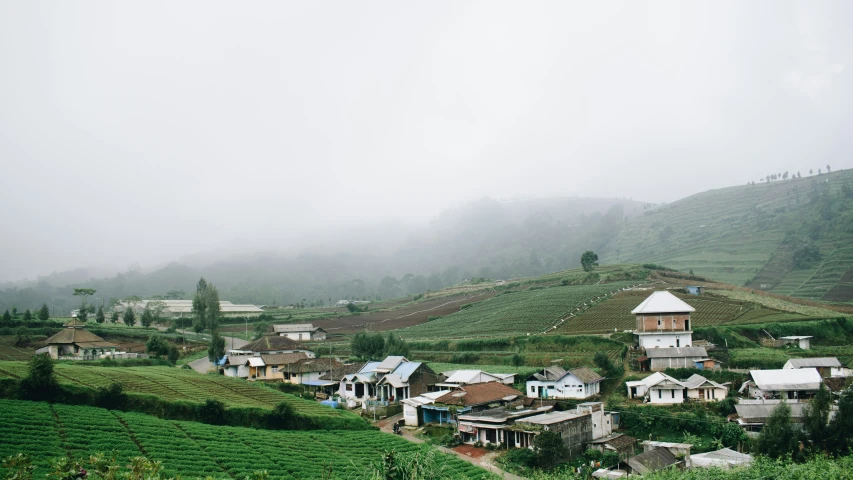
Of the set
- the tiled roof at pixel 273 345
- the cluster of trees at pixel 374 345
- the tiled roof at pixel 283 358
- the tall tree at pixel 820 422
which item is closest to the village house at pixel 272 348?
the tiled roof at pixel 273 345

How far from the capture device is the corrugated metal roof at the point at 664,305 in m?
45.5

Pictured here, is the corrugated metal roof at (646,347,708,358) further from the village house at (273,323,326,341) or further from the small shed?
the village house at (273,323,326,341)

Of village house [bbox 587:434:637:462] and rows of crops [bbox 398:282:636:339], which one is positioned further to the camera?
rows of crops [bbox 398:282:636:339]

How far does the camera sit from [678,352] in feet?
134

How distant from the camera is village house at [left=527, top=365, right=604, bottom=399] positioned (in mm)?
37906

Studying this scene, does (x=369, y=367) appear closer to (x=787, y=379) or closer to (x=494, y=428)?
(x=494, y=428)

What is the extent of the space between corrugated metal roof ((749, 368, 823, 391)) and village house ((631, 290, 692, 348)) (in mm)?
9257

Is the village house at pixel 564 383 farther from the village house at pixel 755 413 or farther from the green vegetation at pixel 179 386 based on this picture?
the green vegetation at pixel 179 386

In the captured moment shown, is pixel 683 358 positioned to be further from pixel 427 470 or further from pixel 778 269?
pixel 778 269

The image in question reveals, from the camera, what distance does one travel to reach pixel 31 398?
2786 centimetres

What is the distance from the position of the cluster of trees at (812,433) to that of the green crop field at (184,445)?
39.1 ft

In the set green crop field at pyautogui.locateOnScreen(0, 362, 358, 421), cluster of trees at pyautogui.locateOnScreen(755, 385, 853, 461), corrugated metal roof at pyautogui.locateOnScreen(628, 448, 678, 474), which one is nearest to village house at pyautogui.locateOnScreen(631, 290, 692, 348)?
corrugated metal roof at pyautogui.locateOnScreen(628, 448, 678, 474)

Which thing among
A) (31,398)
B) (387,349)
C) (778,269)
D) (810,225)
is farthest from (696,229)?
(31,398)

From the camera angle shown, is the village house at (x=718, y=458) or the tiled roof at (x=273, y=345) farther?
the tiled roof at (x=273, y=345)
